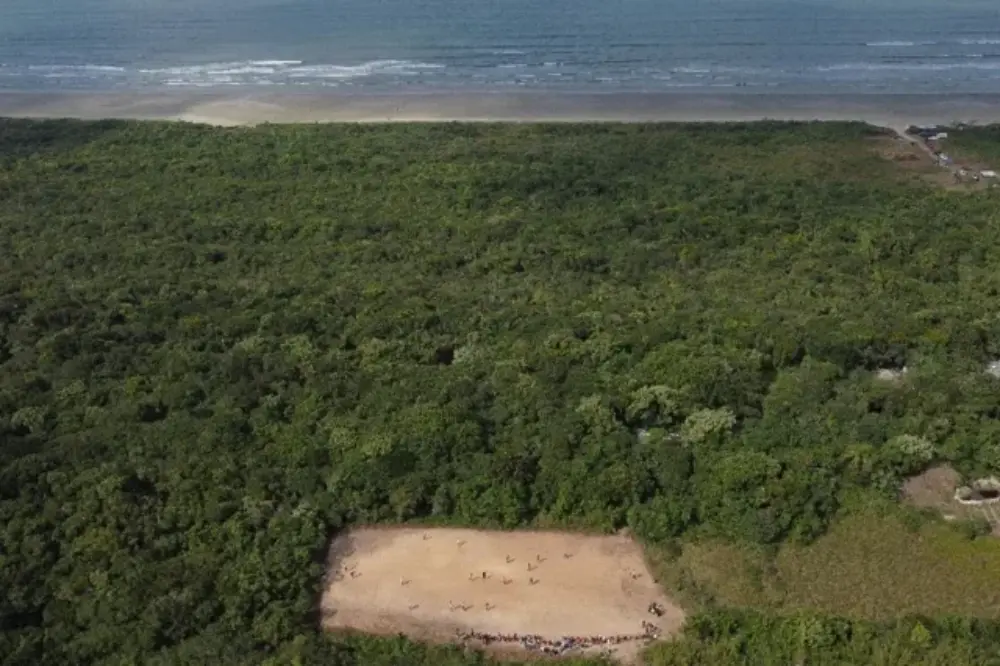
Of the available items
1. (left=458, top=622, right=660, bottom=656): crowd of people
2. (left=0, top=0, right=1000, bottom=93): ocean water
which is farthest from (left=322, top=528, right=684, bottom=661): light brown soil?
(left=0, top=0, right=1000, bottom=93): ocean water

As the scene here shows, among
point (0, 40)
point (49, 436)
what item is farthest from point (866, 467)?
point (0, 40)

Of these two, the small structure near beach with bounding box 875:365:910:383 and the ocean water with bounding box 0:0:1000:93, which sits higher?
the ocean water with bounding box 0:0:1000:93

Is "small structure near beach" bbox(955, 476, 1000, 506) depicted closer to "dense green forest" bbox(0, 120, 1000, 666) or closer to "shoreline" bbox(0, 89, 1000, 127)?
"dense green forest" bbox(0, 120, 1000, 666)

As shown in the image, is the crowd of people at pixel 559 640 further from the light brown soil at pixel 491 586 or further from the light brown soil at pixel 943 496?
the light brown soil at pixel 943 496

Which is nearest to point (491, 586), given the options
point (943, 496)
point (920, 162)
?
point (943, 496)

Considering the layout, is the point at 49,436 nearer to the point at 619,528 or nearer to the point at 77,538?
the point at 77,538
